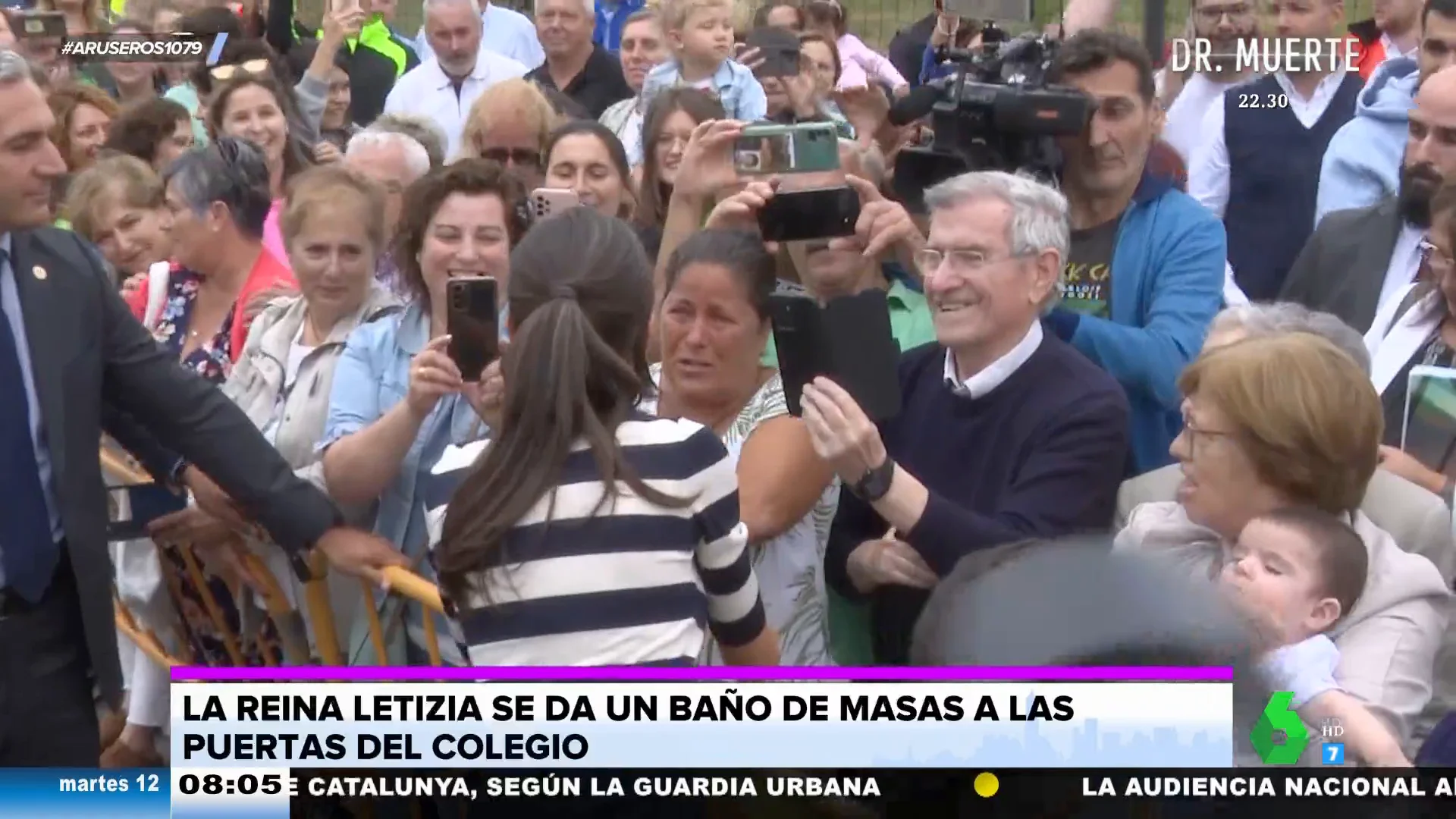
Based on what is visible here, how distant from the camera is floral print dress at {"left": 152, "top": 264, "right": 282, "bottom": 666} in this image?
3.75m

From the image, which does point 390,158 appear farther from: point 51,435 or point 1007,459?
point 1007,459

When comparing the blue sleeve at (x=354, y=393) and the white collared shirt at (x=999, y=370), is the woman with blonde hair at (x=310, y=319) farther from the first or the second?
the white collared shirt at (x=999, y=370)

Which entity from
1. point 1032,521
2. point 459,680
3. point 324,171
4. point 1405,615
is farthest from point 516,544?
point 324,171

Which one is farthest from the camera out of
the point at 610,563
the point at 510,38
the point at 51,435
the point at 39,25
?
the point at 510,38

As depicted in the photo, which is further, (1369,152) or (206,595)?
(1369,152)

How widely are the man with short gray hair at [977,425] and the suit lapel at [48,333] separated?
1150 mm

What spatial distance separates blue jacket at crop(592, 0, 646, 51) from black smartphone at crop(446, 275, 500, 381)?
6.03 m

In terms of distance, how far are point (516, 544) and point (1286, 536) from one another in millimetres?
1018

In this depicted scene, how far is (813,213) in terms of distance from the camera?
10.3ft

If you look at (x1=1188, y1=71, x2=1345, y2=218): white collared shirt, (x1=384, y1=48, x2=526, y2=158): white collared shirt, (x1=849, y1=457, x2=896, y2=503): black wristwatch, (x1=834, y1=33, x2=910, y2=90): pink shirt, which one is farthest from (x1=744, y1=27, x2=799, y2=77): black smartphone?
(x1=849, y1=457, x2=896, y2=503): black wristwatch

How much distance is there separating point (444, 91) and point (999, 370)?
449cm

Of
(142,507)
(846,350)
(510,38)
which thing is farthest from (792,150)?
(510,38)

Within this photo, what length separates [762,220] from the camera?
10.6ft

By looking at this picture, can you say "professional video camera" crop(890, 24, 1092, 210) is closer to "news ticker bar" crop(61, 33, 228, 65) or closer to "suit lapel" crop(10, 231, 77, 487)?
"suit lapel" crop(10, 231, 77, 487)
